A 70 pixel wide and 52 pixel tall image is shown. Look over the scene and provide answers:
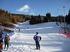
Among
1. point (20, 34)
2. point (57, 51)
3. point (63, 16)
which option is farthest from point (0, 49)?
point (20, 34)

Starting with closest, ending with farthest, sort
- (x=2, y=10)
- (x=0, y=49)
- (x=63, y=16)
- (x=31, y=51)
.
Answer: (x=0, y=49) < (x=31, y=51) < (x=2, y=10) < (x=63, y=16)

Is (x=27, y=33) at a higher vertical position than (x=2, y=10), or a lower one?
lower

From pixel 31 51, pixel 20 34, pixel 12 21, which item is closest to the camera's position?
pixel 31 51

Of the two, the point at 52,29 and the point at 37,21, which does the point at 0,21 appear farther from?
the point at 52,29

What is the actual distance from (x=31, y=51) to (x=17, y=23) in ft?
8.37

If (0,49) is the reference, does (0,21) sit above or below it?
above

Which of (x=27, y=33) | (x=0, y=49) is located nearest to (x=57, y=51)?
(x=0, y=49)

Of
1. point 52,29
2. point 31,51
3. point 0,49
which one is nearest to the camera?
point 0,49

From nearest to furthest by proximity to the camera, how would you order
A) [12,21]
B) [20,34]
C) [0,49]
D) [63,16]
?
[0,49], [12,21], [63,16], [20,34]

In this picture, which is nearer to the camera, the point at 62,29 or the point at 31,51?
the point at 31,51

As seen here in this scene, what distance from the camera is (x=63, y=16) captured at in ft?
41.3

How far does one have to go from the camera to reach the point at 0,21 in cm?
997

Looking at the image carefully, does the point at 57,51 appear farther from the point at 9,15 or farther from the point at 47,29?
the point at 47,29

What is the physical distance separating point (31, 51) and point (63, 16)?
13.7ft
